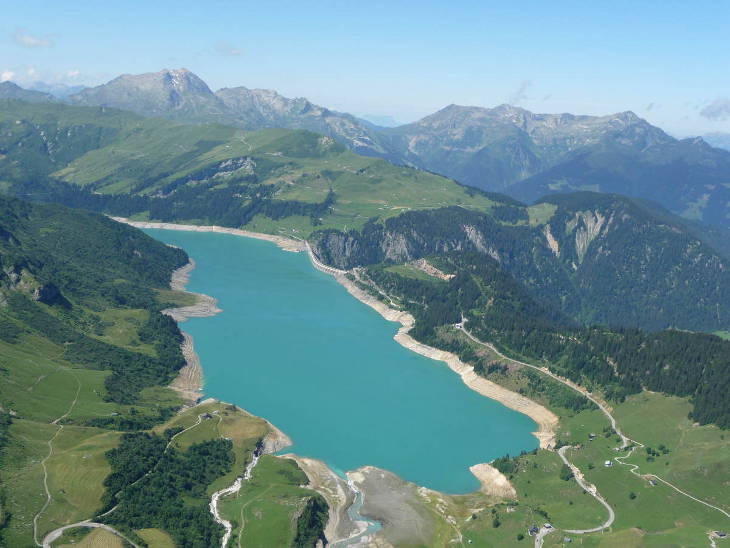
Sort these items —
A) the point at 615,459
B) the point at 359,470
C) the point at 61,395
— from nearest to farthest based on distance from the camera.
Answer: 1. the point at 359,470
2. the point at 615,459
3. the point at 61,395

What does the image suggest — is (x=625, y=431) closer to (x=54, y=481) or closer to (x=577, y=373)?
(x=577, y=373)

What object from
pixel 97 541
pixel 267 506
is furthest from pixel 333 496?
pixel 97 541

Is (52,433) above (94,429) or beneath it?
beneath

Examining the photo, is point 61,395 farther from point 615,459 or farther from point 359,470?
point 615,459

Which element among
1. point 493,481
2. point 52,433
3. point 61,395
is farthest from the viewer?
point 61,395

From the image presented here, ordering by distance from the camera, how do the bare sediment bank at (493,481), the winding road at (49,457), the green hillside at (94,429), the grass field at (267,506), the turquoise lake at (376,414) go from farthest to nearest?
the turquoise lake at (376,414) → the bare sediment bank at (493,481) → the grass field at (267,506) → the green hillside at (94,429) → the winding road at (49,457)

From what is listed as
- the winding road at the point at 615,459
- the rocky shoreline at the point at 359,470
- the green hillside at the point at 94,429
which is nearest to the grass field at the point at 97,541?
the green hillside at the point at 94,429

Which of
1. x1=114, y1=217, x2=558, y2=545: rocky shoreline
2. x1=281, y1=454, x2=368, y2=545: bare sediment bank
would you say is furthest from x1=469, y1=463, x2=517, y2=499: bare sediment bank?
x1=281, y1=454, x2=368, y2=545: bare sediment bank

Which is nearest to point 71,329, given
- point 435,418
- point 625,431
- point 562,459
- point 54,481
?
point 54,481

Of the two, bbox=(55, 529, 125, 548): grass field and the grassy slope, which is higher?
the grassy slope

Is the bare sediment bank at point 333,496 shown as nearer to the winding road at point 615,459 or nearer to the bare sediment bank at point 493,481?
the bare sediment bank at point 493,481

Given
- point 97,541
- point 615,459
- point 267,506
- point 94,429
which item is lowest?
point 97,541

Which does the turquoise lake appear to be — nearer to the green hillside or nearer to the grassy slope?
the green hillside
